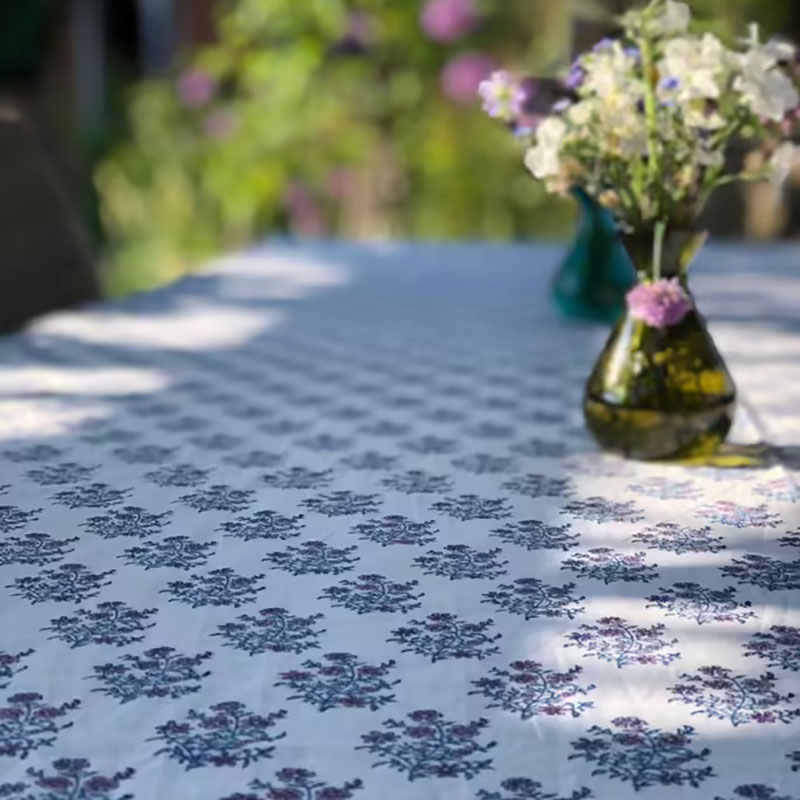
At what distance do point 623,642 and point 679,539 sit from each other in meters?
0.25

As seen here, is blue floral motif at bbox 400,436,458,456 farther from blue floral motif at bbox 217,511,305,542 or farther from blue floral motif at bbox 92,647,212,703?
blue floral motif at bbox 92,647,212,703

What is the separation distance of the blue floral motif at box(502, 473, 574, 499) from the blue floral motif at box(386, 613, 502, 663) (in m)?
0.35

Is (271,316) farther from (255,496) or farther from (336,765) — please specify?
(336,765)

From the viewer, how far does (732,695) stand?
922 mm

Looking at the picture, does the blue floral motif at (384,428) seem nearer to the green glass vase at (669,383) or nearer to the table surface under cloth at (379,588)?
the table surface under cloth at (379,588)

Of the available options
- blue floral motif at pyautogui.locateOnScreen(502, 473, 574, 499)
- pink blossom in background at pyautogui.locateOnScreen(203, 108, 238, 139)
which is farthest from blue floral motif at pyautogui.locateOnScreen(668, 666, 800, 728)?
pink blossom in background at pyautogui.locateOnScreen(203, 108, 238, 139)

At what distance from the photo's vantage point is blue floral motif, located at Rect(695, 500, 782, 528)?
1.29 meters

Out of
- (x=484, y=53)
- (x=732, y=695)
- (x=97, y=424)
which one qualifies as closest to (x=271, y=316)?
(x=97, y=424)

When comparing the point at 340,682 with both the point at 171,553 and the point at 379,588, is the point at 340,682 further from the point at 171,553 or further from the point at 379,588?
the point at 171,553

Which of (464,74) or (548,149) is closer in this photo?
(548,149)

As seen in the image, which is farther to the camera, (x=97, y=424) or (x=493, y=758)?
(x=97, y=424)

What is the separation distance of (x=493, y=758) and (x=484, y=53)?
4.99 meters

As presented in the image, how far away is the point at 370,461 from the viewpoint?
4.99ft

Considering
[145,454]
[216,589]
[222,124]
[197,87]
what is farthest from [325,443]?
[197,87]
